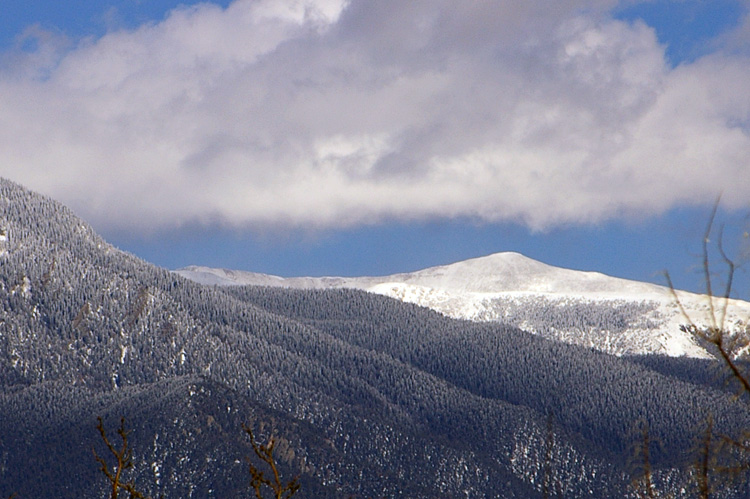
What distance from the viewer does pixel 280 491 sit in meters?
14.4

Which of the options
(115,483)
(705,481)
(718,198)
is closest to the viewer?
(718,198)

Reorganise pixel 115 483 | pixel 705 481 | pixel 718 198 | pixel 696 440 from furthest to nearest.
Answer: pixel 696 440 → pixel 705 481 → pixel 115 483 → pixel 718 198

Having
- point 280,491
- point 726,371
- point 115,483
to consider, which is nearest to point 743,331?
point 726,371

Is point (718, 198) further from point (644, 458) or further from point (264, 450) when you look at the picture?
point (264, 450)

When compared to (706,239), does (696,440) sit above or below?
below

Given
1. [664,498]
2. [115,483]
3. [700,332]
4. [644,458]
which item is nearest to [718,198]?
[700,332]

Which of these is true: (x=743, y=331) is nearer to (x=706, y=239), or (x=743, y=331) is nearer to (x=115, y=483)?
(x=706, y=239)

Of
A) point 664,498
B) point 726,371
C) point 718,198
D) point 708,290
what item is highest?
point 718,198

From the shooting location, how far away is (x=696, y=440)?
18.1 m

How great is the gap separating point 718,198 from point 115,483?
9.21 metres

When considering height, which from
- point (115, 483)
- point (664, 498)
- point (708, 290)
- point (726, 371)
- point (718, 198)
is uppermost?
point (718, 198)

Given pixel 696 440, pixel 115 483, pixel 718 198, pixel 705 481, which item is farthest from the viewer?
pixel 696 440

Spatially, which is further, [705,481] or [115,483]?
[705,481]

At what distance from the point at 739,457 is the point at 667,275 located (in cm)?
433
